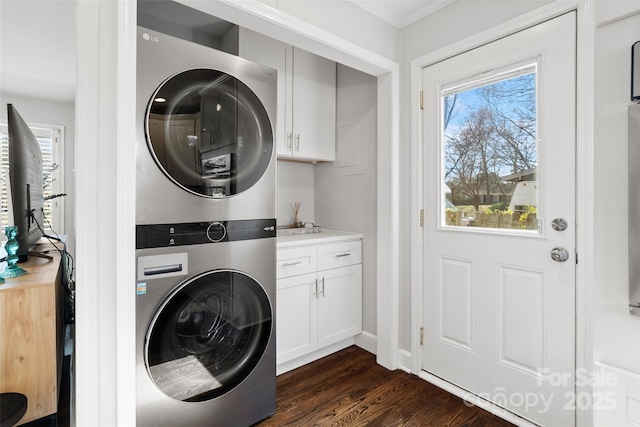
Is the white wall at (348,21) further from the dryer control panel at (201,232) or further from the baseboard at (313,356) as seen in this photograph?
the baseboard at (313,356)

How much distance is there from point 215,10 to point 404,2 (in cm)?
124

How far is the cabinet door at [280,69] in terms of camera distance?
2.20m

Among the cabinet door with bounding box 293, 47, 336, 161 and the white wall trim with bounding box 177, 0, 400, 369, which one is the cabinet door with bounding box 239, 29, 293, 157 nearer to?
the cabinet door with bounding box 293, 47, 336, 161

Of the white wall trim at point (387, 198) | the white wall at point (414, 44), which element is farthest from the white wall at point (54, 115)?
the white wall at point (414, 44)

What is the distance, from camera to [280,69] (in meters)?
2.29

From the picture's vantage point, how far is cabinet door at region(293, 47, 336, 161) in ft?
7.83

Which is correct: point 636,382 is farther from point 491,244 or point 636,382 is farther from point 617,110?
point 617,110

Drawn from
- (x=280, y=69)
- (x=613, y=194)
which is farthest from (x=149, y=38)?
(x=613, y=194)

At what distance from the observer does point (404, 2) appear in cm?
196

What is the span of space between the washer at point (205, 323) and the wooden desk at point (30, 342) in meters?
0.54

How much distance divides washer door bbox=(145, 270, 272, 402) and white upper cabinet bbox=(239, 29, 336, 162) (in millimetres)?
1171

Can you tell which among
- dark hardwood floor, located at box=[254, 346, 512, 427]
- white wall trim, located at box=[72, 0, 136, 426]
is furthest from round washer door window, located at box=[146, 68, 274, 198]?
dark hardwood floor, located at box=[254, 346, 512, 427]

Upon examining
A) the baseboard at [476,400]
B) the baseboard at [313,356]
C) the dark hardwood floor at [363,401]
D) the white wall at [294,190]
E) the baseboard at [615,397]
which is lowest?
the dark hardwood floor at [363,401]

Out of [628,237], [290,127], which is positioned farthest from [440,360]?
[290,127]
